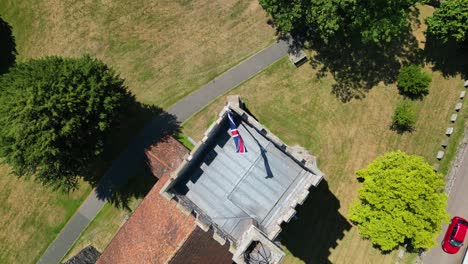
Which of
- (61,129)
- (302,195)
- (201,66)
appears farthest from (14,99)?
(302,195)

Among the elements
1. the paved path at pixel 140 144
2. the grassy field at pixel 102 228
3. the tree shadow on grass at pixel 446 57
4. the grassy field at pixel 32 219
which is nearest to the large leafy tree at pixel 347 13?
the paved path at pixel 140 144

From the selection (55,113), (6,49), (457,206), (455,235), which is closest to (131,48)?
(55,113)

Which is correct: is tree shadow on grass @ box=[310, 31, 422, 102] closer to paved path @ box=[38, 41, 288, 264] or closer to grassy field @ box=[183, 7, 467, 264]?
grassy field @ box=[183, 7, 467, 264]

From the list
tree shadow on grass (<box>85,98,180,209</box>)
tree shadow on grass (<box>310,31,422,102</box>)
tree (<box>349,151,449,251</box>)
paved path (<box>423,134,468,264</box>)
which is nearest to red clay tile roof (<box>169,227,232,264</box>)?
tree shadow on grass (<box>85,98,180,209</box>)

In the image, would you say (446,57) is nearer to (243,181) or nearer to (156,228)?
(243,181)

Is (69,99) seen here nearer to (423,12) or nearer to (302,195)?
(302,195)

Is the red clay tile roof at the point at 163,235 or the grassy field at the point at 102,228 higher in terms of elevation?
the red clay tile roof at the point at 163,235

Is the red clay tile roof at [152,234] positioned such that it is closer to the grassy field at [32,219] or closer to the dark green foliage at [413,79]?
the grassy field at [32,219]
